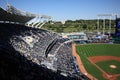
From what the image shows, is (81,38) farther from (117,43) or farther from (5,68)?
(5,68)

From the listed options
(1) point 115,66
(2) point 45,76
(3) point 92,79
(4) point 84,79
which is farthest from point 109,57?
(2) point 45,76

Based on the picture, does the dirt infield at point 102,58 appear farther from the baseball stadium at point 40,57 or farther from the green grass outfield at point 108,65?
the green grass outfield at point 108,65

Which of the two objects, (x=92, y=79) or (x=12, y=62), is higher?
(x=12, y=62)

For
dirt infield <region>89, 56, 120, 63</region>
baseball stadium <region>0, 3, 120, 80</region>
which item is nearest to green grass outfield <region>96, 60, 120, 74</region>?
baseball stadium <region>0, 3, 120, 80</region>

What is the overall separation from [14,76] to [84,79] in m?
11.8

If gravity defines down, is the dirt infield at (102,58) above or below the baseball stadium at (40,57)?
below

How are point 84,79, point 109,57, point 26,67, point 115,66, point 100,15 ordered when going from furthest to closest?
point 100,15, point 109,57, point 115,66, point 84,79, point 26,67

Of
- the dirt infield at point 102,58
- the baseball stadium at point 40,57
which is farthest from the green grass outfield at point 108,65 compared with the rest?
the dirt infield at point 102,58

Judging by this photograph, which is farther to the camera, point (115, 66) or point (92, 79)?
point (115, 66)

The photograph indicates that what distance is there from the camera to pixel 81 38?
6003 cm

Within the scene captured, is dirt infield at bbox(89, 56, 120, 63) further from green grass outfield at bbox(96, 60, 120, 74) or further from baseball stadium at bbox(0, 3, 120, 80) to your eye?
green grass outfield at bbox(96, 60, 120, 74)

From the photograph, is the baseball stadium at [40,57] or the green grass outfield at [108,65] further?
the green grass outfield at [108,65]

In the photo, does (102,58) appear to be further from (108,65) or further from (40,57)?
(40,57)

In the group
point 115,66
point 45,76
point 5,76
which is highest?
point 5,76
